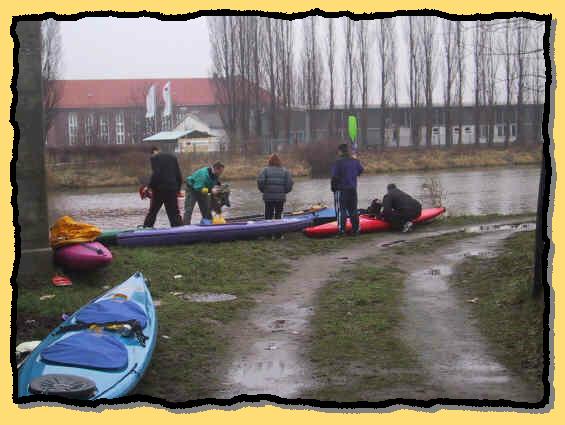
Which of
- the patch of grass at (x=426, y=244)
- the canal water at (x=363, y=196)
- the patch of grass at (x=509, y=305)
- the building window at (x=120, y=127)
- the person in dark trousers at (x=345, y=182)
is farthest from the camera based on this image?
the building window at (x=120, y=127)

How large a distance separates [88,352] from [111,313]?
3.29 ft

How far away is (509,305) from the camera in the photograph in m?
7.63

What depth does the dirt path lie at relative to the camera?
18.0 ft

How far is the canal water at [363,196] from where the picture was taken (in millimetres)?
21641

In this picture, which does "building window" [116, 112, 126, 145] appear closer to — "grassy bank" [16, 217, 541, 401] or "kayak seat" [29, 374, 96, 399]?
"grassy bank" [16, 217, 541, 401]

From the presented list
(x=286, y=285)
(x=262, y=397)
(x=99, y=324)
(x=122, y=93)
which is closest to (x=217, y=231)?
(x=286, y=285)

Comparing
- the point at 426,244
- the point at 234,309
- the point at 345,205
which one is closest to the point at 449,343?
the point at 234,309

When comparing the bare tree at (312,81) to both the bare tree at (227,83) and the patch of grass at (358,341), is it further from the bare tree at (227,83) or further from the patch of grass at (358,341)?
the patch of grass at (358,341)

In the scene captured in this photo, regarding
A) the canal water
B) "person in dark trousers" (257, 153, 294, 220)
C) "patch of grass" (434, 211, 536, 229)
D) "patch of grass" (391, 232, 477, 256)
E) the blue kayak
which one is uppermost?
"person in dark trousers" (257, 153, 294, 220)

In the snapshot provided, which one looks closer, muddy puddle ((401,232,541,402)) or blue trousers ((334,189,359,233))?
muddy puddle ((401,232,541,402))

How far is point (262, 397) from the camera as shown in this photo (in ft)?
10.3

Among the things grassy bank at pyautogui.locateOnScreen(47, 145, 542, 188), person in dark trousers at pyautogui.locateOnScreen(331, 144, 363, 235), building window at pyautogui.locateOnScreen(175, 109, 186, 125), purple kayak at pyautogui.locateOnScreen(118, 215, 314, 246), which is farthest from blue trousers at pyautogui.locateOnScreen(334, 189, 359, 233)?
building window at pyautogui.locateOnScreen(175, 109, 186, 125)

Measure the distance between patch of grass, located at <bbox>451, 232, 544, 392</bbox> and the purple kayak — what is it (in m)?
3.43

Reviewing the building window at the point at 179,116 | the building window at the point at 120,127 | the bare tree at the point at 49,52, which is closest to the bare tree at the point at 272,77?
the bare tree at the point at 49,52
